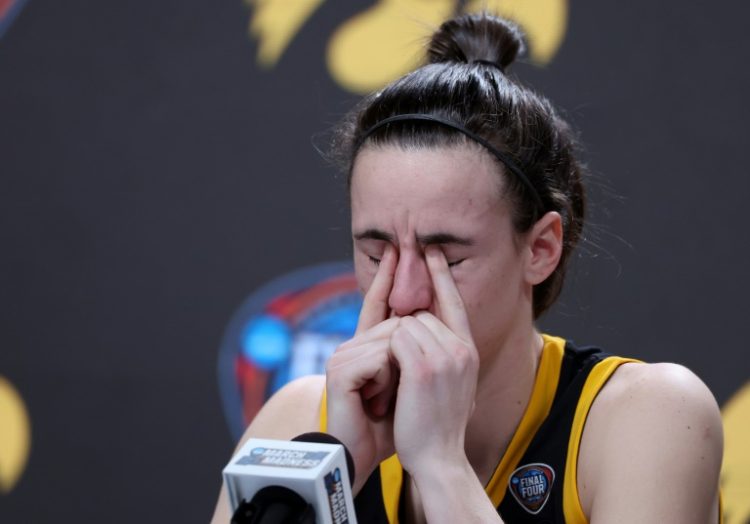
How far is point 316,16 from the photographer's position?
1962mm

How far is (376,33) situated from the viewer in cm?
193

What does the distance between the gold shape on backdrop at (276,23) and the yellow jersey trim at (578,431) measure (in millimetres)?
983

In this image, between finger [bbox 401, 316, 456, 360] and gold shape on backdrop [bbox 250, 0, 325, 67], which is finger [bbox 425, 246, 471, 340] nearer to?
finger [bbox 401, 316, 456, 360]

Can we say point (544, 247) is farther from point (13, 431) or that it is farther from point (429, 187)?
point (13, 431)

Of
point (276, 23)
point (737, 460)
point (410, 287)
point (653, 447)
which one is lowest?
point (737, 460)

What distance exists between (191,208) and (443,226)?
98 centimetres

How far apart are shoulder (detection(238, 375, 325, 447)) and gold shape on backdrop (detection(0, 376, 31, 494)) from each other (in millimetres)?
858

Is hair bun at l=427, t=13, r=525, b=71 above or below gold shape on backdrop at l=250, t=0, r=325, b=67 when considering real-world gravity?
below

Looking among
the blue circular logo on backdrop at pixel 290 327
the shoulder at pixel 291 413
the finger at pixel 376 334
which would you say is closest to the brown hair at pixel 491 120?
the finger at pixel 376 334

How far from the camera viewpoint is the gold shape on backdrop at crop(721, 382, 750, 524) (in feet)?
5.77

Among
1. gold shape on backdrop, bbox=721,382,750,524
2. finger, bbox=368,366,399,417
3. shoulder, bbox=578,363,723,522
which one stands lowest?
gold shape on backdrop, bbox=721,382,750,524

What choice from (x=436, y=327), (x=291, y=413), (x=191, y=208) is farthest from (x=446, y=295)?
(x=191, y=208)

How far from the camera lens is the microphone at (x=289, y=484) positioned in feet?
2.22

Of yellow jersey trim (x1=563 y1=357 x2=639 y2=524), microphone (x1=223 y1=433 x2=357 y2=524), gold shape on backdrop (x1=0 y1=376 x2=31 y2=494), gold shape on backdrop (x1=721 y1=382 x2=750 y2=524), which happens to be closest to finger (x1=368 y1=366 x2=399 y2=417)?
yellow jersey trim (x1=563 y1=357 x2=639 y2=524)
